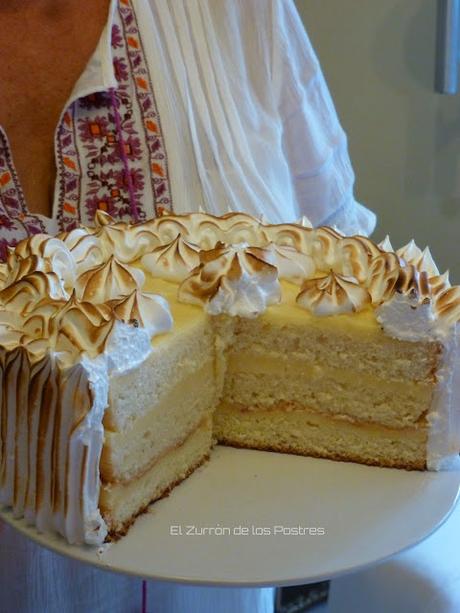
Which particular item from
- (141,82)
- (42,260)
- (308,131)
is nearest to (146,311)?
(42,260)

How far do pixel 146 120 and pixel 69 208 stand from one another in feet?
0.76

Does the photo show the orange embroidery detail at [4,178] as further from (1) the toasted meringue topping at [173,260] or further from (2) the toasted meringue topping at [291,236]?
(2) the toasted meringue topping at [291,236]

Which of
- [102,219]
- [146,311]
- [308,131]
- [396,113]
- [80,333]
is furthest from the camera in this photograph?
[396,113]

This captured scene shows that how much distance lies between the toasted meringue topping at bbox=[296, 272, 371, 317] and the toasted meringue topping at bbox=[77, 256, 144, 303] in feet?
0.86

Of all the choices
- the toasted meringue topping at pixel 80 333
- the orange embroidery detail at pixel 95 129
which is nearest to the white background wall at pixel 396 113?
the orange embroidery detail at pixel 95 129

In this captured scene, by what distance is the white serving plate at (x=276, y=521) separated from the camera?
1.02m

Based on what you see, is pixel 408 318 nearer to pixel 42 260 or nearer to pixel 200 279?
pixel 200 279

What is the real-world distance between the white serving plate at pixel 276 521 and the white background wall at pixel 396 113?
1.78 meters

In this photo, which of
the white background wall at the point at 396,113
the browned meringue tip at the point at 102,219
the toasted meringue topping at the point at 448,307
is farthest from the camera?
the white background wall at the point at 396,113

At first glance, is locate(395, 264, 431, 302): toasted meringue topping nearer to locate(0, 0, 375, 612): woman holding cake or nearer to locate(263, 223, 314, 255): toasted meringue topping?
locate(263, 223, 314, 255): toasted meringue topping

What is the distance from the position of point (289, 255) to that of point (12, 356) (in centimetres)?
51

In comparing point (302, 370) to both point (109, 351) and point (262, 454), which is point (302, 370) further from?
point (109, 351)

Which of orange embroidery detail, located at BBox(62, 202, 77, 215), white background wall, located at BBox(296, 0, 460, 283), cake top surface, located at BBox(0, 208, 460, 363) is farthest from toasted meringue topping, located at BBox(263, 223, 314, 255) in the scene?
white background wall, located at BBox(296, 0, 460, 283)

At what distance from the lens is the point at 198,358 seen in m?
1.33
